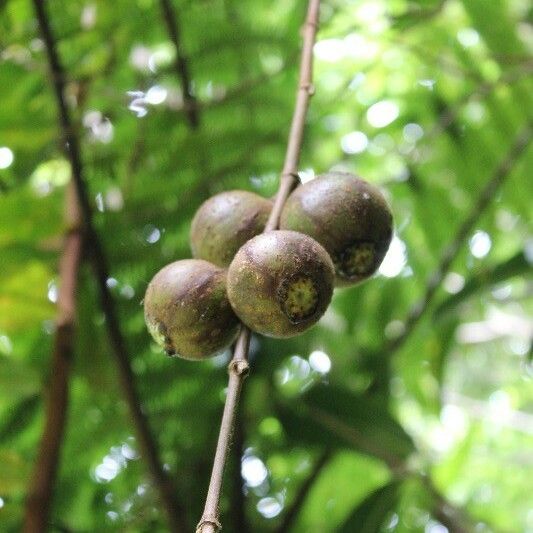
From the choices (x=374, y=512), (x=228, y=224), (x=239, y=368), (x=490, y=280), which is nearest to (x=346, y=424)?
(x=374, y=512)

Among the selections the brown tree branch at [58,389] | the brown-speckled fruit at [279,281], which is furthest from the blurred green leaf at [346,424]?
the brown-speckled fruit at [279,281]

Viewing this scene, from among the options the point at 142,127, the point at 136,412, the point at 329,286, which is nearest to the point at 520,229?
the point at 142,127

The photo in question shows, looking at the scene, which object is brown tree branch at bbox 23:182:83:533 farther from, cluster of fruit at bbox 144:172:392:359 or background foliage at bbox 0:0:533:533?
cluster of fruit at bbox 144:172:392:359

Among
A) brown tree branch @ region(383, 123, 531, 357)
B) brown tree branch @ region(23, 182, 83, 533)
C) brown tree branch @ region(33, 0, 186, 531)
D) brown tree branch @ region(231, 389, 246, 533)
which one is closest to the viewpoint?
brown tree branch @ region(23, 182, 83, 533)

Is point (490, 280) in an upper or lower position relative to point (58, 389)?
lower

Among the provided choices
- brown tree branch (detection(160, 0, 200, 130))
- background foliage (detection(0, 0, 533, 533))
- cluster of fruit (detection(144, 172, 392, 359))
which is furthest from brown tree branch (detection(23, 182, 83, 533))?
cluster of fruit (detection(144, 172, 392, 359))

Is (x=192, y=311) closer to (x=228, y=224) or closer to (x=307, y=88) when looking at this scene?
(x=228, y=224)
